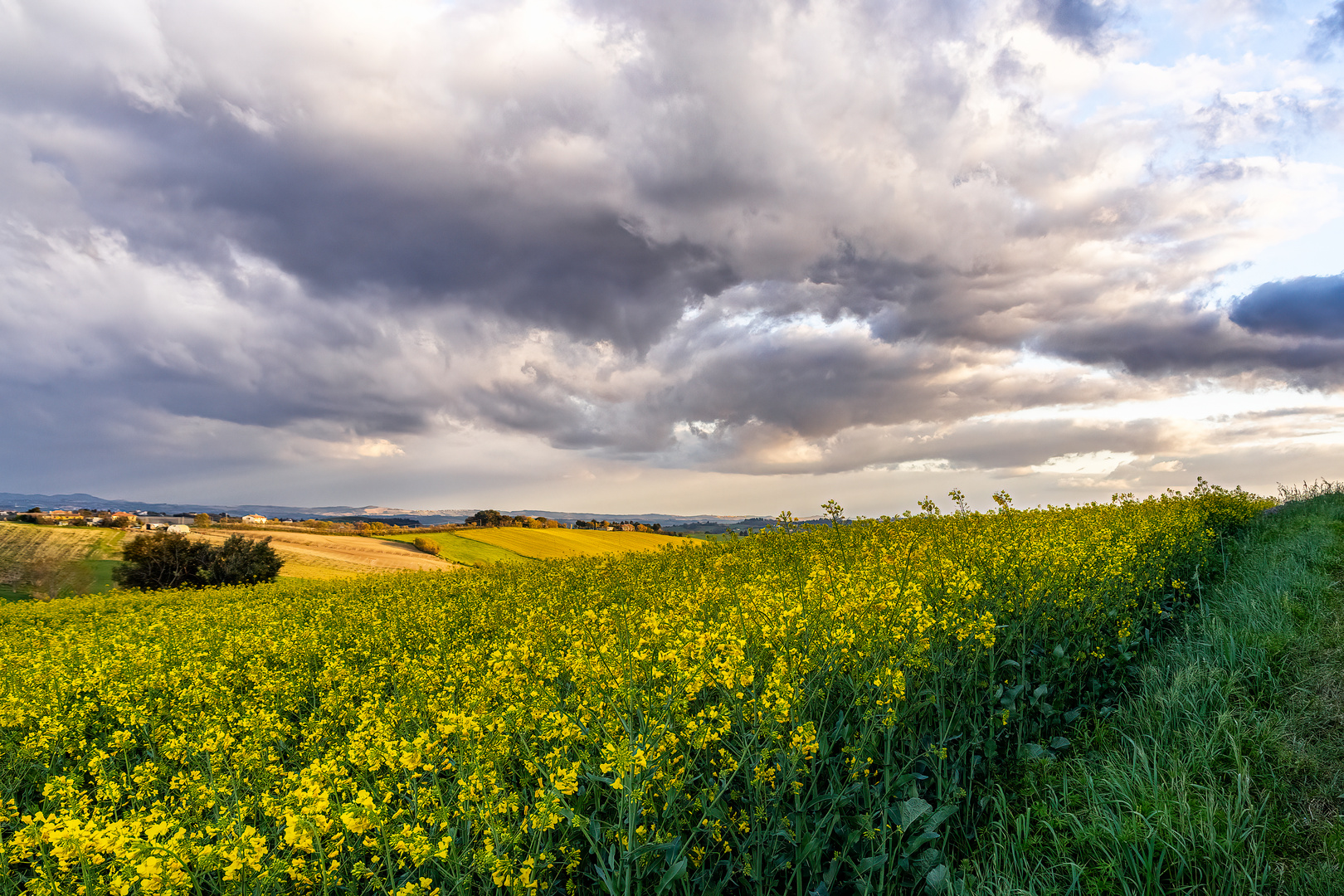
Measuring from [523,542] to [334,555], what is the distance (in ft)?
38.9

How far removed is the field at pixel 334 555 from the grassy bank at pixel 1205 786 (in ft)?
91.6

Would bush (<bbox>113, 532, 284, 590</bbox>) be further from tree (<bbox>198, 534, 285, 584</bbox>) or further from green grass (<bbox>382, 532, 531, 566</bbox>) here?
green grass (<bbox>382, 532, 531, 566</bbox>)

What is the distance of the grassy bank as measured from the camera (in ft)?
11.9

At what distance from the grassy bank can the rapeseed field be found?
1.19 feet

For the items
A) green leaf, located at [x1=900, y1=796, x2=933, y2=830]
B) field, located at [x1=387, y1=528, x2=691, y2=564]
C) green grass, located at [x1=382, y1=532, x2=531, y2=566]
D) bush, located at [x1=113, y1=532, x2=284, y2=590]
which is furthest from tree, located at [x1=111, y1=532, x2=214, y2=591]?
green leaf, located at [x1=900, y1=796, x2=933, y2=830]

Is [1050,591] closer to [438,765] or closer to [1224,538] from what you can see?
[438,765]

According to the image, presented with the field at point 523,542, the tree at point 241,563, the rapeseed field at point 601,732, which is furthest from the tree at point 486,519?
the rapeseed field at point 601,732

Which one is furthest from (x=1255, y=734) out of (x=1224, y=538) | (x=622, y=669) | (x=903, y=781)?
(x=1224, y=538)

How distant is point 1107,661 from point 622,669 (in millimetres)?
5550

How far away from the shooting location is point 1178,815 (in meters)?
3.89

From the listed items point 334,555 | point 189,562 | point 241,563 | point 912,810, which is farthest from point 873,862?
point 334,555

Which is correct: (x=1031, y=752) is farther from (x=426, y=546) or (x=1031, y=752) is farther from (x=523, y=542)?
(x=426, y=546)

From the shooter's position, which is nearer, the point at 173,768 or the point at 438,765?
the point at 438,765

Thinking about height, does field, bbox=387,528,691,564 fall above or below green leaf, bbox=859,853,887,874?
below
